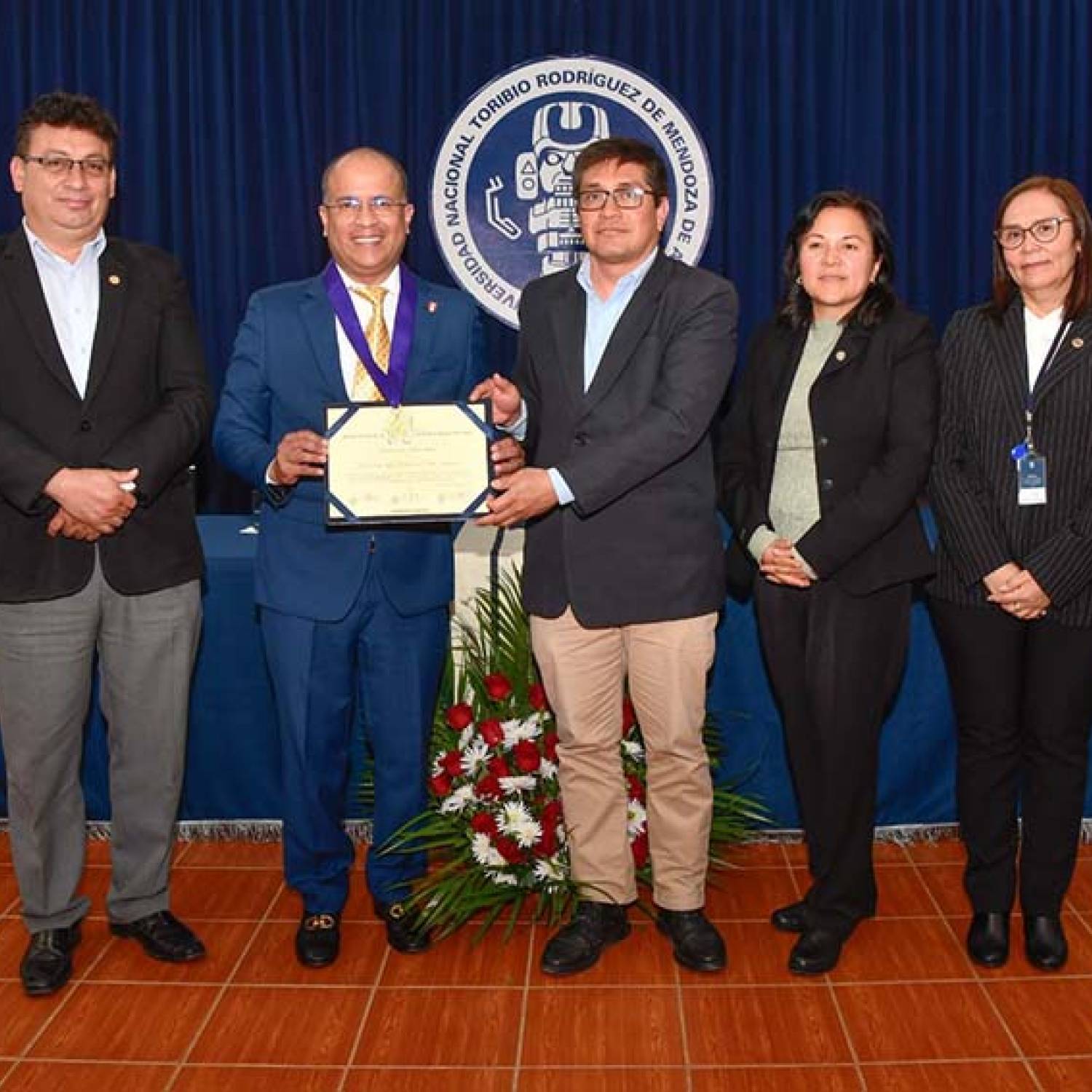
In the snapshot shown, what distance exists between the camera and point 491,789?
3.18m

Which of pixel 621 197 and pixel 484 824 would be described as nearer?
pixel 621 197

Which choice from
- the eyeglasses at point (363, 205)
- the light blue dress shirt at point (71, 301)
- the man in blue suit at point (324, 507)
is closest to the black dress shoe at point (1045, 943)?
the man in blue suit at point (324, 507)

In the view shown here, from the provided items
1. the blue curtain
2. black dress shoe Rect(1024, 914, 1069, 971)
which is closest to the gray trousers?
black dress shoe Rect(1024, 914, 1069, 971)

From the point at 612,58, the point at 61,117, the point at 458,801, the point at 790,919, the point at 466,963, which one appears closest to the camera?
the point at 61,117

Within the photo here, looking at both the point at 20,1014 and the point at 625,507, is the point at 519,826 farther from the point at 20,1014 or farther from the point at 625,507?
the point at 20,1014

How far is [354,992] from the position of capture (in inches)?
110

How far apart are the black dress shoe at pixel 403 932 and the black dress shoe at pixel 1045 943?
4.12 feet

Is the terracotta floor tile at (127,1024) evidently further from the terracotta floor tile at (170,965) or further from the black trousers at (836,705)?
the black trousers at (836,705)

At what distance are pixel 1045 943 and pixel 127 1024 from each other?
1836 mm

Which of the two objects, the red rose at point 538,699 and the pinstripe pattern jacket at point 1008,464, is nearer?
the pinstripe pattern jacket at point 1008,464

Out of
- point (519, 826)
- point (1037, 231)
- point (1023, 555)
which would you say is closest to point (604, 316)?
point (1037, 231)

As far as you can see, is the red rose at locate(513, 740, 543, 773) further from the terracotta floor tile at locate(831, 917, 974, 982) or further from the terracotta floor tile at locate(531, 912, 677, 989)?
the terracotta floor tile at locate(831, 917, 974, 982)

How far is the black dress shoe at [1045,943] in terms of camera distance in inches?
111

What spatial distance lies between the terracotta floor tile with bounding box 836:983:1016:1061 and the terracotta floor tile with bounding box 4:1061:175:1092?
1.27m
